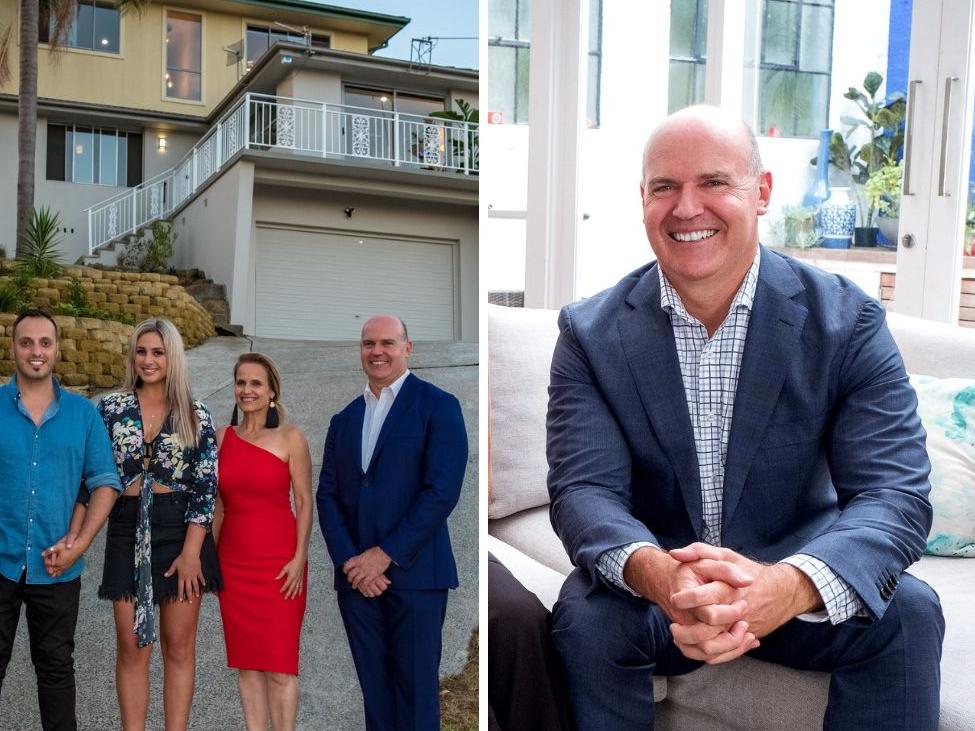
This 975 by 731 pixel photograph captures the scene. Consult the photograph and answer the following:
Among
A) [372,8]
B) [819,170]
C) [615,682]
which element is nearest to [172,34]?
[372,8]

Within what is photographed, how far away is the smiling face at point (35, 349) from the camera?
67.4 inches

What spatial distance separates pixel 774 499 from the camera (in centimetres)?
197

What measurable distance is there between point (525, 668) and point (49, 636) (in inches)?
31.1

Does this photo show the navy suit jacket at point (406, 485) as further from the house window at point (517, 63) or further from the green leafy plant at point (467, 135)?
the house window at point (517, 63)

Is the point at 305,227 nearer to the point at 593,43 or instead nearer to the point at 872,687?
the point at 872,687

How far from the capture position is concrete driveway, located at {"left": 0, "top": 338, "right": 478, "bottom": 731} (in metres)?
1.76

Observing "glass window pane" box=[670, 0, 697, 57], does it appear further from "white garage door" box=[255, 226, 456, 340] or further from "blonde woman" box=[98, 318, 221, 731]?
"blonde woman" box=[98, 318, 221, 731]

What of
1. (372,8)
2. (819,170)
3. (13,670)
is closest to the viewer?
(13,670)

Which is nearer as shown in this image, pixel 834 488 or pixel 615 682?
pixel 615 682

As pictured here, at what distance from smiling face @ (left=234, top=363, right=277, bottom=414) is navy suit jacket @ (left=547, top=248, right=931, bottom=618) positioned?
1.81ft

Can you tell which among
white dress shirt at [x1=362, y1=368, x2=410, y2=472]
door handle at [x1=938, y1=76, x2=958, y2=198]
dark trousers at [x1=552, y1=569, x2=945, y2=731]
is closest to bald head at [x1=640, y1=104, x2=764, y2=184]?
white dress shirt at [x1=362, y1=368, x2=410, y2=472]

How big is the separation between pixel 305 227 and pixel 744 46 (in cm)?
248

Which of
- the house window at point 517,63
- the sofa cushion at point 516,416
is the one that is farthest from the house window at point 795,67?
the sofa cushion at point 516,416

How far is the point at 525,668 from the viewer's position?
186 centimetres
